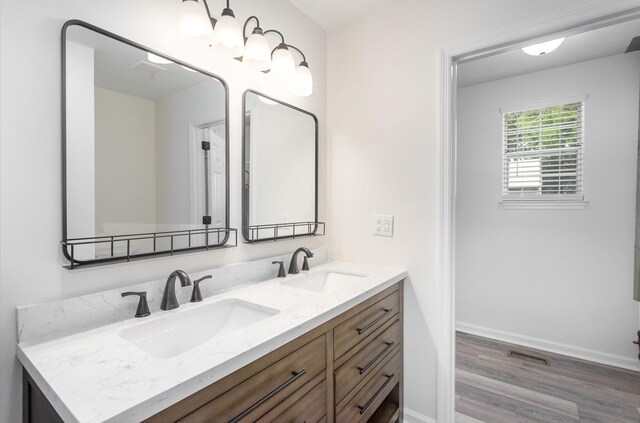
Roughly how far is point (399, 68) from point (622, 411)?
2460mm

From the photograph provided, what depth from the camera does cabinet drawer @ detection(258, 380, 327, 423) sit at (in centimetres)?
94

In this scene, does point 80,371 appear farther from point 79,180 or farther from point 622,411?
point 622,411

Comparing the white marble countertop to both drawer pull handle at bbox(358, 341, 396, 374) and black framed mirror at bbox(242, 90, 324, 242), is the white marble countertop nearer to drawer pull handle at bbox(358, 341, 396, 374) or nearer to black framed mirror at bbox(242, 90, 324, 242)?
drawer pull handle at bbox(358, 341, 396, 374)

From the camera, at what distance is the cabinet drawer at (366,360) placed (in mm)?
1216

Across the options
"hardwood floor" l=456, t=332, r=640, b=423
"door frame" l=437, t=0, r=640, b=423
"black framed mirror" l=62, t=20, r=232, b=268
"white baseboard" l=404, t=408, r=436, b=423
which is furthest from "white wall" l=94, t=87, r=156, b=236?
"hardwood floor" l=456, t=332, r=640, b=423

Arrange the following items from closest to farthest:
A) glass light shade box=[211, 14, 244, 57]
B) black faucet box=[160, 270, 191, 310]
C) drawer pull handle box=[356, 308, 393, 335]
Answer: black faucet box=[160, 270, 191, 310] → glass light shade box=[211, 14, 244, 57] → drawer pull handle box=[356, 308, 393, 335]

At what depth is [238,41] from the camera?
1292 millimetres

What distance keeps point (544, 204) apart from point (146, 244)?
299 cm

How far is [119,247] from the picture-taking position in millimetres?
1086

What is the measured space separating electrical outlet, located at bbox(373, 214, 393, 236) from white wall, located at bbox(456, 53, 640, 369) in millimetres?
1612

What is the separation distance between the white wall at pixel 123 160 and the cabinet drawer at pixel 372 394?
1074 mm

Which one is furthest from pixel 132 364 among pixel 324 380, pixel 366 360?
pixel 366 360

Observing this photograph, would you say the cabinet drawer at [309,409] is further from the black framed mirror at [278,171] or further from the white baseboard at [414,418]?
the white baseboard at [414,418]

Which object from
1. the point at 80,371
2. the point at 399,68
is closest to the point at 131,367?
the point at 80,371
